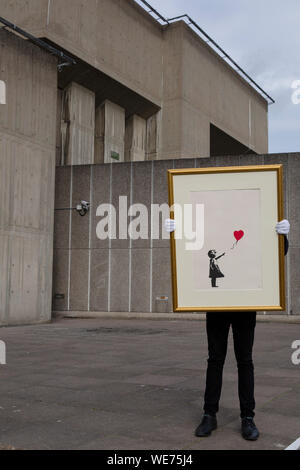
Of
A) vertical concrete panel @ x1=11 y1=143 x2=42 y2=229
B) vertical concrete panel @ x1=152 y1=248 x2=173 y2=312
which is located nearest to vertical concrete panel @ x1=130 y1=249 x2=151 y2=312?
vertical concrete panel @ x1=152 y1=248 x2=173 y2=312

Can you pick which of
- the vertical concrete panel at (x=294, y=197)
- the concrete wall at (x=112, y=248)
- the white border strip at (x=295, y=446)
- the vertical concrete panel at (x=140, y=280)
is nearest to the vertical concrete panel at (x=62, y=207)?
the concrete wall at (x=112, y=248)

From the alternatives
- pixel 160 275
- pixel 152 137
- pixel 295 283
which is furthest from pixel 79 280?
pixel 152 137

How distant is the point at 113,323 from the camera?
17.1m

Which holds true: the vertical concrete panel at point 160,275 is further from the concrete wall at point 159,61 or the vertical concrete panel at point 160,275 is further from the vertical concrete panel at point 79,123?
the concrete wall at point 159,61

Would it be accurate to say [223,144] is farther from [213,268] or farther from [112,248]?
[213,268]

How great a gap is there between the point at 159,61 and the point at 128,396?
23696 mm

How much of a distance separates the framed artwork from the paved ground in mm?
1096

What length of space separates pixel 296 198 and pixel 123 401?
13.3 meters

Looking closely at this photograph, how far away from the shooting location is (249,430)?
Answer: 14.3ft

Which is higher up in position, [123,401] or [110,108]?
[110,108]

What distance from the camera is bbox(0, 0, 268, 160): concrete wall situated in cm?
2142
